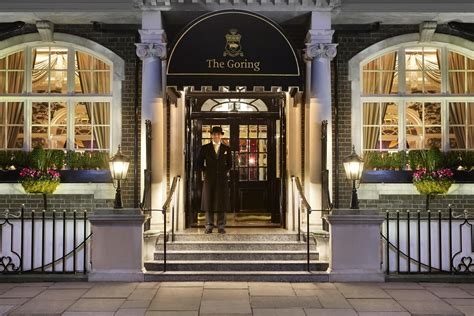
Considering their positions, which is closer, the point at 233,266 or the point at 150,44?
the point at 233,266

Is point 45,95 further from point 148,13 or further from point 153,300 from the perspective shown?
point 153,300

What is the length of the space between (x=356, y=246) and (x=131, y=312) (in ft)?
13.1

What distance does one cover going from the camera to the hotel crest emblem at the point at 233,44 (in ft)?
38.5

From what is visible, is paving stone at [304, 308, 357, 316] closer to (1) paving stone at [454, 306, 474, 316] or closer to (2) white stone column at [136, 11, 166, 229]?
(1) paving stone at [454, 306, 474, 316]

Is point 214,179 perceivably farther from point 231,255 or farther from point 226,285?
point 226,285

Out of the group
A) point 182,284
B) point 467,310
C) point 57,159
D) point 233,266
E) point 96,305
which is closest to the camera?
point 467,310

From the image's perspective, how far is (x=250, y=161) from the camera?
1424 centimetres

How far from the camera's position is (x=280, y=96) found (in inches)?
543

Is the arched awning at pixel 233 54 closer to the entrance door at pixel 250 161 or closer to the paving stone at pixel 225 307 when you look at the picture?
the entrance door at pixel 250 161

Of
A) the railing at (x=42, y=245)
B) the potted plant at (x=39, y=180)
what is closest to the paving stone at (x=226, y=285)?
the railing at (x=42, y=245)

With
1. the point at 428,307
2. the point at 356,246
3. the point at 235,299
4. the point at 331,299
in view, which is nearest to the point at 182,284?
the point at 235,299

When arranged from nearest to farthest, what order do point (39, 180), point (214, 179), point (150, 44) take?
point (150, 44), point (214, 179), point (39, 180)

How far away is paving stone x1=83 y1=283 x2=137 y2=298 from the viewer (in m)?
8.85

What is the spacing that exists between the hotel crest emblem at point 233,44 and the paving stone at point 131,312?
558cm
